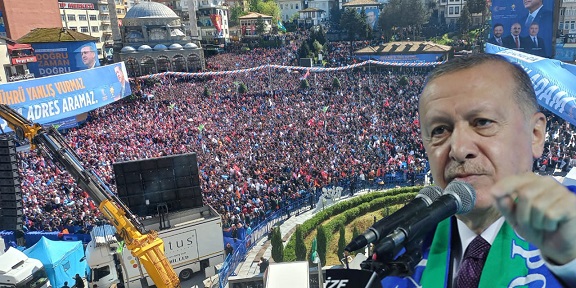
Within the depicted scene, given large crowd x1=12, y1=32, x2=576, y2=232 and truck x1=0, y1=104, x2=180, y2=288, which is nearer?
truck x1=0, y1=104, x2=180, y2=288

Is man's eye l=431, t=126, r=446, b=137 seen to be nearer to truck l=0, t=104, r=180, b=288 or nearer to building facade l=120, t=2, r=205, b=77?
truck l=0, t=104, r=180, b=288

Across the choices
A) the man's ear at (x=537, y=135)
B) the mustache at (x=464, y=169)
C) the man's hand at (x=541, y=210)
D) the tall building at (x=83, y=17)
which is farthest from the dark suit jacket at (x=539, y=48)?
the tall building at (x=83, y=17)

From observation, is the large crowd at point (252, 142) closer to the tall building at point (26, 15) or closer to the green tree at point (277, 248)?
the green tree at point (277, 248)

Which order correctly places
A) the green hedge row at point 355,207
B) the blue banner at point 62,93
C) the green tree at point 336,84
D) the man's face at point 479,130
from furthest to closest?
the green tree at point 336,84 → the blue banner at point 62,93 → the green hedge row at point 355,207 → the man's face at point 479,130

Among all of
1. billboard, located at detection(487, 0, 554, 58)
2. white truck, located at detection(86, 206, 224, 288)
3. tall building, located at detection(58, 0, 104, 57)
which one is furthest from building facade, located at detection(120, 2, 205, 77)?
white truck, located at detection(86, 206, 224, 288)

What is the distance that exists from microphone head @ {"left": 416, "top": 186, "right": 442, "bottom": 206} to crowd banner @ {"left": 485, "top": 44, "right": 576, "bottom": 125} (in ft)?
48.9

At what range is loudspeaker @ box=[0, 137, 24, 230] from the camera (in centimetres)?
1339

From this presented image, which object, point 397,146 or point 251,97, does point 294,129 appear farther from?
point 251,97

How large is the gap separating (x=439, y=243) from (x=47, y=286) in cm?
1571

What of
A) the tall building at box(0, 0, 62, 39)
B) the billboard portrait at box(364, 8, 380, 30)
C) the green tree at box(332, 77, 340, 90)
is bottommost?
the green tree at box(332, 77, 340, 90)

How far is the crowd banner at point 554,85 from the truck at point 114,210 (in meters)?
13.4

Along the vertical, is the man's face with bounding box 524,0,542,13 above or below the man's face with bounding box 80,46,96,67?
above

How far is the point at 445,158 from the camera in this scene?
6.80ft

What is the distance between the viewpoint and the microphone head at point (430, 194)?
189 cm
